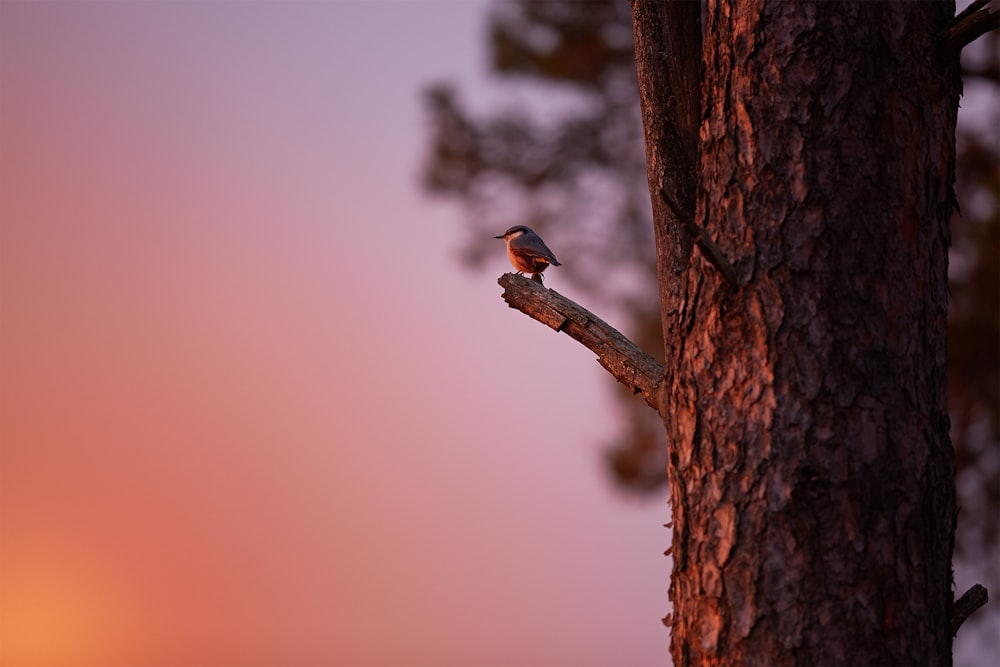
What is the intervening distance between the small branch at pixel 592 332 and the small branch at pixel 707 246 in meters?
0.44

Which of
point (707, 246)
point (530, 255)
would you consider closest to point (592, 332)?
point (707, 246)

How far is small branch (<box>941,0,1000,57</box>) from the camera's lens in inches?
82.9

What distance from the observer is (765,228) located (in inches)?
82.4

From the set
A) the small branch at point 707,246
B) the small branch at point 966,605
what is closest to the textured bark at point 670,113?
the small branch at point 707,246

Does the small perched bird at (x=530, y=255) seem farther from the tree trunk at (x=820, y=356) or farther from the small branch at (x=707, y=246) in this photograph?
the small branch at (x=707, y=246)

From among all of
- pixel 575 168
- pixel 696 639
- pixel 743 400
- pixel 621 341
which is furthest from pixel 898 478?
pixel 575 168

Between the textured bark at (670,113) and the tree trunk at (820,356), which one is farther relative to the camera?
the textured bark at (670,113)

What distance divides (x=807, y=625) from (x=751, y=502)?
268 mm

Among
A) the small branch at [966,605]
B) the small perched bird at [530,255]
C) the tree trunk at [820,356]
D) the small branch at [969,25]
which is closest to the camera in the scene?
the tree trunk at [820,356]

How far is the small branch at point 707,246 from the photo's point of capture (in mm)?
1987

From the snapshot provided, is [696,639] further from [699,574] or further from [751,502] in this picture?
[751,502]

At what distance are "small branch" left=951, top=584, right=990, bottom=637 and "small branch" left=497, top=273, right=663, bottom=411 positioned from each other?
2.77ft

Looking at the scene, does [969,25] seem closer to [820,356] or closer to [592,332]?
[820,356]

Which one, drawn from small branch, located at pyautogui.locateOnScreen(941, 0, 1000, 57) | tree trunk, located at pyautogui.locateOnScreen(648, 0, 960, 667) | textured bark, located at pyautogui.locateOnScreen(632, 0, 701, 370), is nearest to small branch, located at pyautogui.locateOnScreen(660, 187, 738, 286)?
tree trunk, located at pyautogui.locateOnScreen(648, 0, 960, 667)
